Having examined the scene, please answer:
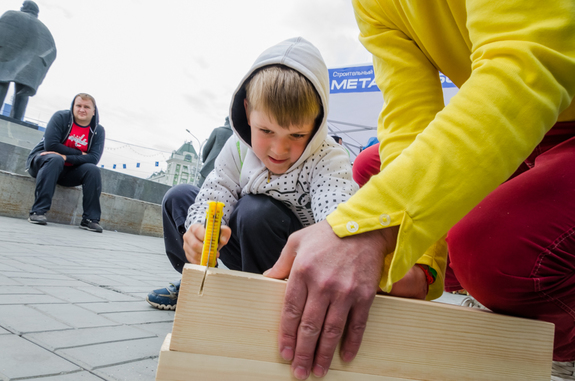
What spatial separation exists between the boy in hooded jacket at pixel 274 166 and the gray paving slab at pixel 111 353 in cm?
33

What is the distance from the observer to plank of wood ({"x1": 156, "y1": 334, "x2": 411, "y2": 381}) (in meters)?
0.63

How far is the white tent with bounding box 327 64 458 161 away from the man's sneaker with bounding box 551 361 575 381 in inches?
167

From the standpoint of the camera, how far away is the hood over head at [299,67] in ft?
4.85

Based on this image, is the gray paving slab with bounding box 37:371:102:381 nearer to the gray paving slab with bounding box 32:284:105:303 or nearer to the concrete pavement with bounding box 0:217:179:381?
the concrete pavement with bounding box 0:217:179:381

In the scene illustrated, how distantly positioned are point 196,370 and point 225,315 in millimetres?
101

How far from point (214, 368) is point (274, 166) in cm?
93

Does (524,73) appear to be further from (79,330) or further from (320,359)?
(79,330)

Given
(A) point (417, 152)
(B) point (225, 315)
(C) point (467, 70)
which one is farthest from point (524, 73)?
(B) point (225, 315)

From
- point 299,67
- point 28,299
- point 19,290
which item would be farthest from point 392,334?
point 19,290

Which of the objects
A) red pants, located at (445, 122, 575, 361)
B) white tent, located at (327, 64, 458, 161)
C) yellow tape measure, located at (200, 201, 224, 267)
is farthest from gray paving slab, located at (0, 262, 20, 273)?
white tent, located at (327, 64, 458, 161)

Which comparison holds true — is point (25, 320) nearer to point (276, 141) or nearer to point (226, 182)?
point (226, 182)

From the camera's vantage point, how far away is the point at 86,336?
115 centimetres

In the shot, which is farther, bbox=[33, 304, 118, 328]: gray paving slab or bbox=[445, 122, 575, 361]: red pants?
bbox=[33, 304, 118, 328]: gray paving slab

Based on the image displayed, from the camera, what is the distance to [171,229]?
5.64ft
